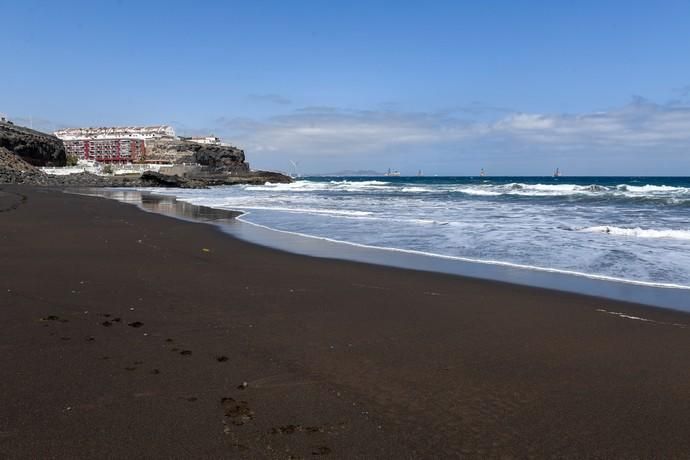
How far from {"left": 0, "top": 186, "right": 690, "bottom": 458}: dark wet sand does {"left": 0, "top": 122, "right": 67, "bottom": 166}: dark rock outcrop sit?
67.7 m

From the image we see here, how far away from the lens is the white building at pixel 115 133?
11769 cm

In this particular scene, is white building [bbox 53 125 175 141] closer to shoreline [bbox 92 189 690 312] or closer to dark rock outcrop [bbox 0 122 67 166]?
dark rock outcrop [bbox 0 122 67 166]

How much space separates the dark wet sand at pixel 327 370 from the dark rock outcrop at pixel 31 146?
6766cm

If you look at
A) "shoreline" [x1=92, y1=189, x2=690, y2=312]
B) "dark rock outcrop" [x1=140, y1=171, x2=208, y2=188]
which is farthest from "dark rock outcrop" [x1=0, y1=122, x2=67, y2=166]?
"shoreline" [x1=92, y1=189, x2=690, y2=312]

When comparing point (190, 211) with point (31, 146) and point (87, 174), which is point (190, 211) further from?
point (31, 146)

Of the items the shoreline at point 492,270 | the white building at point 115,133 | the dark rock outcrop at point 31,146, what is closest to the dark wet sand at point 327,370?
the shoreline at point 492,270

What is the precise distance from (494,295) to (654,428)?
3.54 meters

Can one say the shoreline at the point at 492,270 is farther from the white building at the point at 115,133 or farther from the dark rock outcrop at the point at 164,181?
the white building at the point at 115,133

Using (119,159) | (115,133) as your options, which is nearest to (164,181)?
(119,159)

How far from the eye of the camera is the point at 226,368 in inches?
145

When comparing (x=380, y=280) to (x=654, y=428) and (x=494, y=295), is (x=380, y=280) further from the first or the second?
(x=654, y=428)

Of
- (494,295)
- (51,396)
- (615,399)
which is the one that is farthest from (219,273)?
(615,399)

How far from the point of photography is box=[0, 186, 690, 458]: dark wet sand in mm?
2744

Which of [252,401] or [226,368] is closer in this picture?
[252,401]
